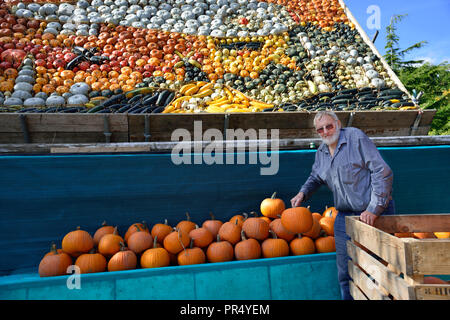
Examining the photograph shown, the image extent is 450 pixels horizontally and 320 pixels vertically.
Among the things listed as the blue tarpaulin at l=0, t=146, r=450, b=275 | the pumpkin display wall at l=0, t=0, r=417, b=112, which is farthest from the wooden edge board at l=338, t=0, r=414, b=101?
the blue tarpaulin at l=0, t=146, r=450, b=275

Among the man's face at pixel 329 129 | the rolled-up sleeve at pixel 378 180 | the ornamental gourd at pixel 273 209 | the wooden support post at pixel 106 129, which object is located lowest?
the ornamental gourd at pixel 273 209

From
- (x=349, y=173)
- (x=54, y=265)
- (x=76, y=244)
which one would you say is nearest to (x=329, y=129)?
(x=349, y=173)

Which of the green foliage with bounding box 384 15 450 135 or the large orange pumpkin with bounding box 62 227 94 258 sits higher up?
the green foliage with bounding box 384 15 450 135

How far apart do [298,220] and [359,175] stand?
673mm

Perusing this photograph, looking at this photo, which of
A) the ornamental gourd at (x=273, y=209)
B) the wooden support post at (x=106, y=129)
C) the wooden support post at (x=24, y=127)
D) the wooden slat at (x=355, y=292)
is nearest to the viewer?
the wooden slat at (x=355, y=292)

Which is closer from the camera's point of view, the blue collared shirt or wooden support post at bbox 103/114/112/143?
the blue collared shirt

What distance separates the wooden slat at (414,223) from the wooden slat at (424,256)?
62cm

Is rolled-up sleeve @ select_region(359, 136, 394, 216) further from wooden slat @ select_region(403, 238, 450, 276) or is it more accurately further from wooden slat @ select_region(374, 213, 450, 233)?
wooden slat @ select_region(403, 238, 450, 276)

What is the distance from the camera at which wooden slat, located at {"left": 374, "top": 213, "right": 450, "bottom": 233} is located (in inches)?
85.2

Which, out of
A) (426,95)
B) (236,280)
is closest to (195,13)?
(236,280)

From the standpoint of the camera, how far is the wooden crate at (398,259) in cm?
151

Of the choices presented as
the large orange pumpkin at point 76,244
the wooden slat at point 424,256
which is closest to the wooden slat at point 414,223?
the wooden slat at point 424,256

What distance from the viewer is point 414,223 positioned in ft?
7.10

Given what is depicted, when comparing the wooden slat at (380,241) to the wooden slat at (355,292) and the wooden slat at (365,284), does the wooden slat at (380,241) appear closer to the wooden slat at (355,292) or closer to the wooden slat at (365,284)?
the wooden slat at (365,284)
